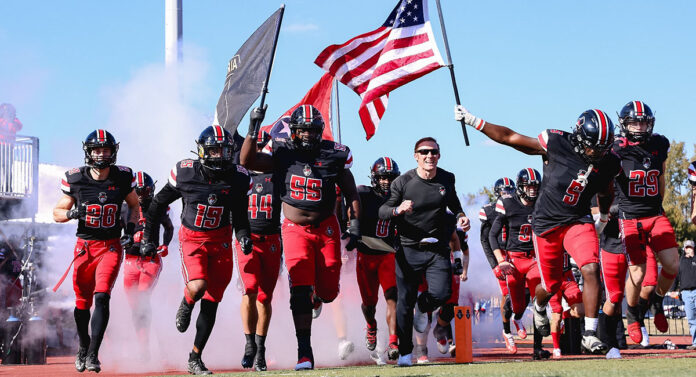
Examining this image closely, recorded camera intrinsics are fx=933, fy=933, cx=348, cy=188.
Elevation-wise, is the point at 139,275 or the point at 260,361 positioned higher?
the point at 139,275

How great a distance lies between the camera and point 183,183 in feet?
29.0

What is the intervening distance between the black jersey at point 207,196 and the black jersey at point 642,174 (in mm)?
3955

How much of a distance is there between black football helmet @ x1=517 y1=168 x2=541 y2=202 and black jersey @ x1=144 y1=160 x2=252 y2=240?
4.49 metres

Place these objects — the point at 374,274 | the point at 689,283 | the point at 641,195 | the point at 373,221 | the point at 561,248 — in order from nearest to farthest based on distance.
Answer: the point at 561,248 → the point at 641,195 → the point at 374,274 → the point at 373,221 → the point at 689,283

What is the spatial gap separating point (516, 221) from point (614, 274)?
285 cm

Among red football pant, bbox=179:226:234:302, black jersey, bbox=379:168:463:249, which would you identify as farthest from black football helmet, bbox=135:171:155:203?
black jersey, bbox=379:168:463:249

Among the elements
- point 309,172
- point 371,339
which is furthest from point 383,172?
point 309,172

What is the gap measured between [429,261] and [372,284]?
82.2 inches

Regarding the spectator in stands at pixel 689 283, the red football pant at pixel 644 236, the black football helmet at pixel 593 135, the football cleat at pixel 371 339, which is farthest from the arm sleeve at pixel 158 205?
the spectator in stands at pixel 689 283

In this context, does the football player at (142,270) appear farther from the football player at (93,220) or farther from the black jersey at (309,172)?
the black jersey at (309,172)

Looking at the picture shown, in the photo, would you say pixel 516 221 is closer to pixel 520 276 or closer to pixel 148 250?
pixel 520 276

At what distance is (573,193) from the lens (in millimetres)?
8844

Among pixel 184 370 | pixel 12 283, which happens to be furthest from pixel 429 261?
pixel 12 283

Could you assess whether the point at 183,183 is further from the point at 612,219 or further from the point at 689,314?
the point at 689,314
